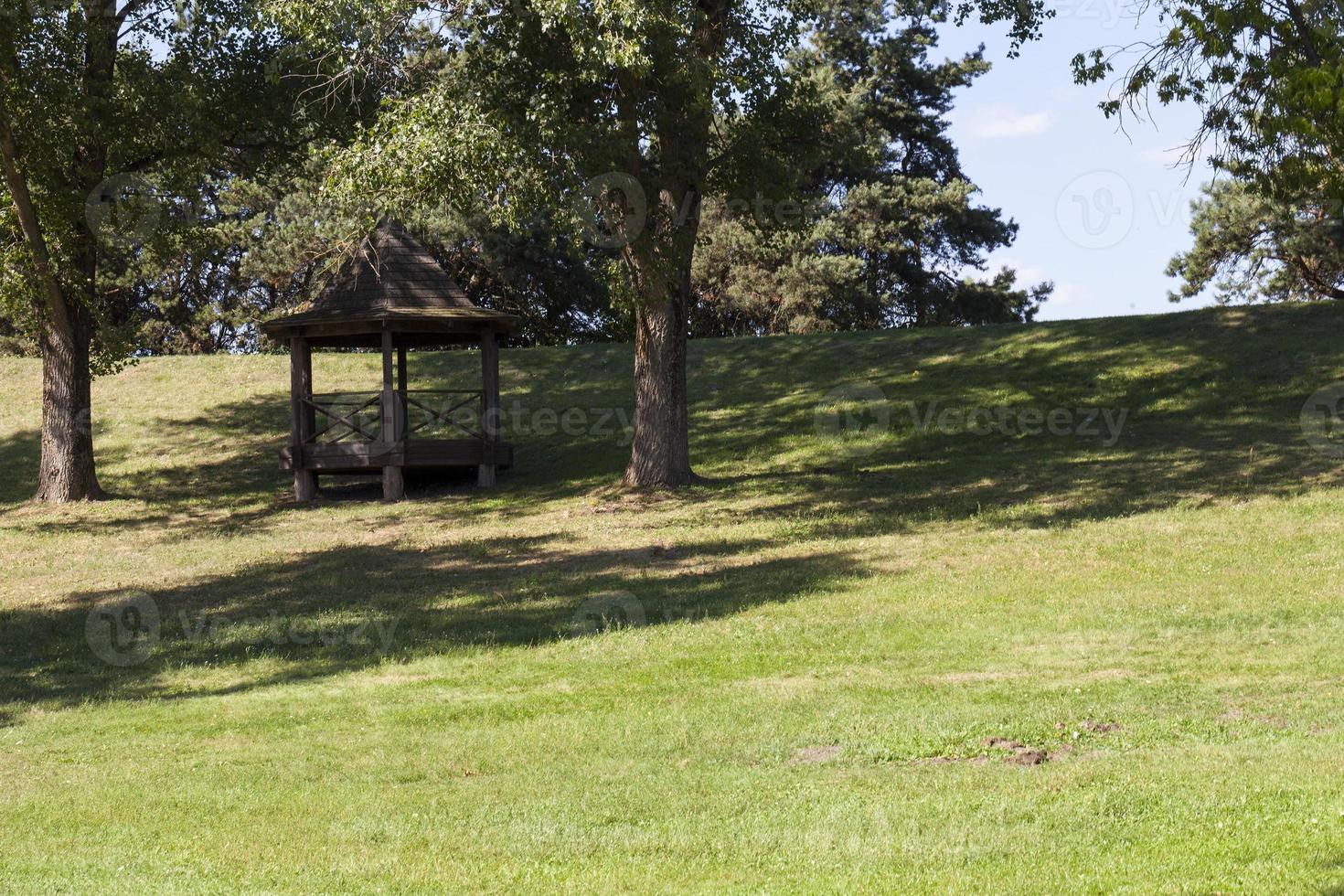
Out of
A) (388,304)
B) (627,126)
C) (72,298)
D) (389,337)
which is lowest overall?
(389,337)

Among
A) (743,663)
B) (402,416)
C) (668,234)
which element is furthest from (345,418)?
(743,663)

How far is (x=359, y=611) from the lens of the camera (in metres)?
15.2

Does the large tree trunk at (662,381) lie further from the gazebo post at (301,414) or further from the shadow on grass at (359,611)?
the gazebo post at (301,414)

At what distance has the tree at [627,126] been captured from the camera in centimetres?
1919

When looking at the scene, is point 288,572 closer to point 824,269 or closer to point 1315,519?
point 1315,519

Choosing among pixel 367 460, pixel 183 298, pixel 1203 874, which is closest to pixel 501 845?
pixel 1203 874

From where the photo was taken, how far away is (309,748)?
31.7 ft

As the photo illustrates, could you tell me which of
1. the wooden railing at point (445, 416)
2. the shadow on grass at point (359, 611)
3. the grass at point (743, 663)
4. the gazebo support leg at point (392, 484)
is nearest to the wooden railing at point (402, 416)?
the wooden railing at point (445, 416)

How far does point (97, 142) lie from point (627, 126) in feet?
31.0

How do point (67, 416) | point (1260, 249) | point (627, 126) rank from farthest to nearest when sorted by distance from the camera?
point (1260, 249), point (67, 416), point (627, 126)

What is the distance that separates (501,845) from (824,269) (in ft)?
120

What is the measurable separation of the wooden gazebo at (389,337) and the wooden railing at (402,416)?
81mm

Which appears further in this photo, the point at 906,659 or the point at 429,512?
the point at 429,512

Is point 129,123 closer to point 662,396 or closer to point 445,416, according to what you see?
point 445,416
